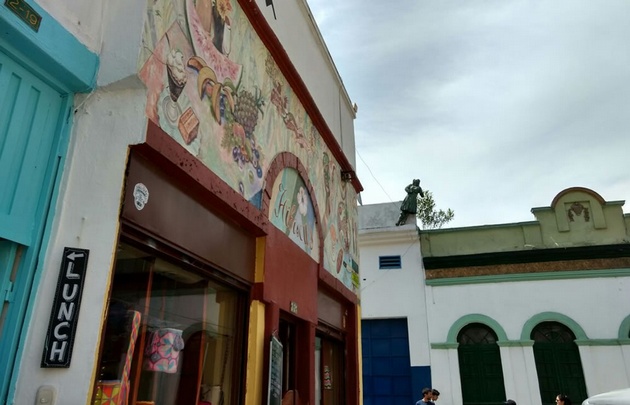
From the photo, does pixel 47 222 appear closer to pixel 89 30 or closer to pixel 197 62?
pixel 89 30

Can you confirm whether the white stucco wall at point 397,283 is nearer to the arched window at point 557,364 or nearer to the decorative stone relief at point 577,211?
the arched window at point 557,364

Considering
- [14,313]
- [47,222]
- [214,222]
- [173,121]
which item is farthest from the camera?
[214,222]

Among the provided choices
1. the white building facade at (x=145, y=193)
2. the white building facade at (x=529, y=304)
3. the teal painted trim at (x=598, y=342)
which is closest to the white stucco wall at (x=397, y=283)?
the white building facade at (x=529, y=304)

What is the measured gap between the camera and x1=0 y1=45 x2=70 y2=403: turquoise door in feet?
8.14

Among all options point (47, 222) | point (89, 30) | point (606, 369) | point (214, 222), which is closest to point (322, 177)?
point (214, 222)

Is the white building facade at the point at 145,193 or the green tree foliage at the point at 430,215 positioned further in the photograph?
the green tree foliage at the point at 430,215

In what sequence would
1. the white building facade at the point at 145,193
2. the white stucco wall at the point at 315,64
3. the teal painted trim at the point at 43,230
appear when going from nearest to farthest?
the teal painted trim at the point at 43,230 → the white building facade at the point at 145,193 → the white stucco wall at the point at 315,64

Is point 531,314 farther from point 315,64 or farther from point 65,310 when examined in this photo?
point 65,310

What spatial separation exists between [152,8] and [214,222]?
5.64 feet

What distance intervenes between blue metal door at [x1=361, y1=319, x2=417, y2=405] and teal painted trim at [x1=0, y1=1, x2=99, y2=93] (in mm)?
11609

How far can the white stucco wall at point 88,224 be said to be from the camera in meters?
2.50

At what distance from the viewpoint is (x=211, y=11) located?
13.7ft

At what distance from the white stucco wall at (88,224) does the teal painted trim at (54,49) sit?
14 centimetres

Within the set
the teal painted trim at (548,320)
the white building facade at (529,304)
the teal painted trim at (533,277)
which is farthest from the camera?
the teal painted trim at (533,277)
